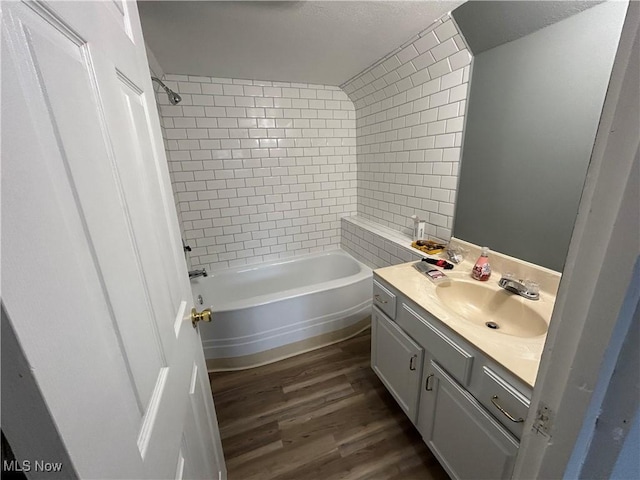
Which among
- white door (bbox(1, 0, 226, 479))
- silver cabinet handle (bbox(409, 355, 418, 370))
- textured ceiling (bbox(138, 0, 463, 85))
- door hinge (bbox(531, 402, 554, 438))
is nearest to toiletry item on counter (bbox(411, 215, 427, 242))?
silver cabinet handle (bbox(409, 355, 418, 370))

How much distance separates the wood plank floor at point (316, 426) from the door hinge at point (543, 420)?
113cm

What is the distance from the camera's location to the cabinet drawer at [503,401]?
0.74 meters

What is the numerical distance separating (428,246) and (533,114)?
33.8 inches

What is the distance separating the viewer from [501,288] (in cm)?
121

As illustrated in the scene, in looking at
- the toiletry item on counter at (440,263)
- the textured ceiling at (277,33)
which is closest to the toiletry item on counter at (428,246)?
the toiletry item on counter at (440,263)

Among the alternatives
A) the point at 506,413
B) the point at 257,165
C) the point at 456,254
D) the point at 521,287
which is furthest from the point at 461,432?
the point at 257,165

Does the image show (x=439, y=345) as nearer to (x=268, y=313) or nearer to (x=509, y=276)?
(x=509, y=276)

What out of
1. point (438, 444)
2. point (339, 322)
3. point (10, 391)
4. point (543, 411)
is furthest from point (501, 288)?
point (10, 391)

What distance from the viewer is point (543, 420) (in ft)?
1.30

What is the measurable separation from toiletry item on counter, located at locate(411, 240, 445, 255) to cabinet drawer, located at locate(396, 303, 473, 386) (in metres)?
0.57

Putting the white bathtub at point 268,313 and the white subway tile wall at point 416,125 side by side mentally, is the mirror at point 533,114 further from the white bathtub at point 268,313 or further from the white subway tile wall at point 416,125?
the white bathtub at point 268,313

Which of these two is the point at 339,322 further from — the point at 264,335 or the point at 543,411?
the point at 543,411

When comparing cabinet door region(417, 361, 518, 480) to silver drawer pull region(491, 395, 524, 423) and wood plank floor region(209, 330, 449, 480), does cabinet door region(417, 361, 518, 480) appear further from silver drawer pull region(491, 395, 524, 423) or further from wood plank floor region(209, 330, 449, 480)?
wood plank floor region(209, 330, 449, 480)

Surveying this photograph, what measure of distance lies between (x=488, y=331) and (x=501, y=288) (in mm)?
388
